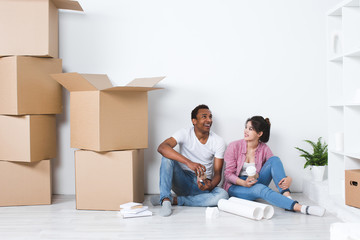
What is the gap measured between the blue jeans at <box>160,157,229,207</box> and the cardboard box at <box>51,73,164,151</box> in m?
0.27

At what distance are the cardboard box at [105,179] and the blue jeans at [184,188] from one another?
8.9 inches

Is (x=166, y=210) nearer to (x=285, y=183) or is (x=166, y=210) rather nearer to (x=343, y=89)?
(x=285, y=183)

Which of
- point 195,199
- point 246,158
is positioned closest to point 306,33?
point 246,158

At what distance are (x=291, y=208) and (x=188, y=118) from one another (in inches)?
44.9

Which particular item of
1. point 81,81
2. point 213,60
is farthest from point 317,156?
point 81,81

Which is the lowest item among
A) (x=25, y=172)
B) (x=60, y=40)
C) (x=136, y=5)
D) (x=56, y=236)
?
(x=56, y=236)

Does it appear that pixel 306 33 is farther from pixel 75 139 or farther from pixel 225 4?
pixel 75 139

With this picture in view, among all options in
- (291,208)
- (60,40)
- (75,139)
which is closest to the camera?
(291,208)

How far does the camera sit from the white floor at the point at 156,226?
1969 mm

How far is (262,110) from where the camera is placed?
306cm

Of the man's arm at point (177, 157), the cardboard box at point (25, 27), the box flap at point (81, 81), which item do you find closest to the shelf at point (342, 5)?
the man's arm at point (177, 157)

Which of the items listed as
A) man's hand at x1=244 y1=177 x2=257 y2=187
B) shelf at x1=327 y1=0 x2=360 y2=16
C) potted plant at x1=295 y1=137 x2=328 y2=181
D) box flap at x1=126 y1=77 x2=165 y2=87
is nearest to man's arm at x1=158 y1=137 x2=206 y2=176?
man's hand at x1=244 y1=177 x2=257 y2=187

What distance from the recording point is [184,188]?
108 inches

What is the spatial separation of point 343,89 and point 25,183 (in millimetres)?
2416
